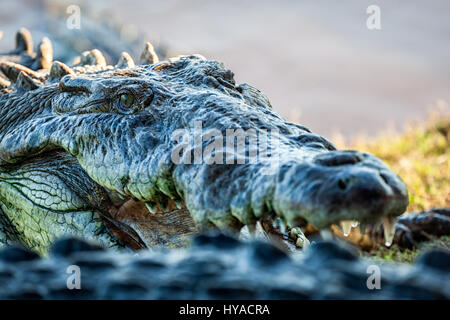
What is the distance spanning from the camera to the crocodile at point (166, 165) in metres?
1.88

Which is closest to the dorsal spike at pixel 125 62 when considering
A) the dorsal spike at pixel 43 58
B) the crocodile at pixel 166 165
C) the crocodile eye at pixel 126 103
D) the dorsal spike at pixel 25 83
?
the crocodile at pixel 166 165

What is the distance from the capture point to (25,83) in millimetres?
3664

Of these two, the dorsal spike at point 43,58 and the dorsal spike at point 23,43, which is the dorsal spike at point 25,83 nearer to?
Result: the dorsal spike at point 43,58

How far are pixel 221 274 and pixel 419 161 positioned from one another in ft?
24.6

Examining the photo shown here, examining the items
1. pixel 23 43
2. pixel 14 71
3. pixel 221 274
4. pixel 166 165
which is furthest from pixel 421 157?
pixel 221 274

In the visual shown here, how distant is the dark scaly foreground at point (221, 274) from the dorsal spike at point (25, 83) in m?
2.08

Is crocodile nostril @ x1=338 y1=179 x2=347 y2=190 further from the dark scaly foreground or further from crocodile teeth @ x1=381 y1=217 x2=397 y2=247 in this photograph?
the dark scaly foreground

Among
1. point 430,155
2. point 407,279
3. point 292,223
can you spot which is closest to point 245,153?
point 292,223

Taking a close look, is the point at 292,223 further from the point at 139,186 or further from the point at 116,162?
the point at 116,162

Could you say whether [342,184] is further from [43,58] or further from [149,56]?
[43,58]

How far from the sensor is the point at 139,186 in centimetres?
249

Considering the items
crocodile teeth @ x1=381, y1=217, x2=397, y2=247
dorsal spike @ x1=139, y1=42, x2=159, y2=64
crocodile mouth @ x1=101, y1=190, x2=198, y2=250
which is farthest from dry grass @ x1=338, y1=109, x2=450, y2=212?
crocodile teeth @ x1=381, y1=217, x2=397, y2=247

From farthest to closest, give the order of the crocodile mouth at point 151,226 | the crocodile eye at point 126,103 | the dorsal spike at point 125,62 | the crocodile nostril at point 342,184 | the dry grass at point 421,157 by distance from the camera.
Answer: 1. the dry grass at point 421,157
2. the dorsal spike at point 125,62
3. the crocodile mouth at point 151,226
4. the crocodile eye at point 126,103
5. the crocodile nostril at point 342,184
